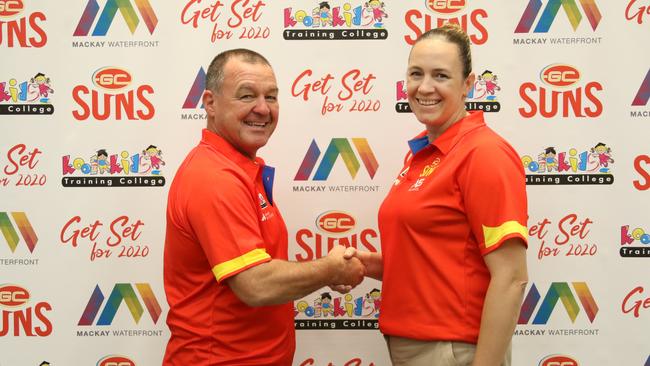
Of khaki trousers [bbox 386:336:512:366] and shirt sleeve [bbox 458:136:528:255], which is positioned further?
khaki trousers [bbox 386:336:512:366]

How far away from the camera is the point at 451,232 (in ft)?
5.65

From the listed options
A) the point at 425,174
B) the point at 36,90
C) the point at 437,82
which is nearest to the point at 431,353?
the point at 425,174

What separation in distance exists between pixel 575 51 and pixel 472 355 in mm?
1359

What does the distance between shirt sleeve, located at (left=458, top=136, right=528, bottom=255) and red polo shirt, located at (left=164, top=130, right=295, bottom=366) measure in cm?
62

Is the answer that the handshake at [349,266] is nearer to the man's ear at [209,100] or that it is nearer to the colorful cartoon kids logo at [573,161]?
the man's ear at [209,100]

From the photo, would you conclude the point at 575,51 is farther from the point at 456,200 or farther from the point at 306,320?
the point at 306,320

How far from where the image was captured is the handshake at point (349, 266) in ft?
6.57

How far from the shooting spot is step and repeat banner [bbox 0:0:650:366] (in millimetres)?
2385

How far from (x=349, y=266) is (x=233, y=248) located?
495 millimetres

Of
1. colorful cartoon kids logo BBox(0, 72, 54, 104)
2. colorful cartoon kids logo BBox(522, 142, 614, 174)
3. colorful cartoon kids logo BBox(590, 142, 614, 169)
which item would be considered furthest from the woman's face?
colorful cartoon kids logo BBox(0, 72, 54, 104)

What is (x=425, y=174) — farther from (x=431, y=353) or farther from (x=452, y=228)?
(x=431, y=353)

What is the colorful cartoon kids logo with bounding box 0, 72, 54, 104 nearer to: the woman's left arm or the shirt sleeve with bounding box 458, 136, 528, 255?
the shirt sleeve with bounding box 458, 136, 528, 255

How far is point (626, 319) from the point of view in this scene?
2.43 meters

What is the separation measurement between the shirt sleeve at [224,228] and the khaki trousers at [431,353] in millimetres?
508
